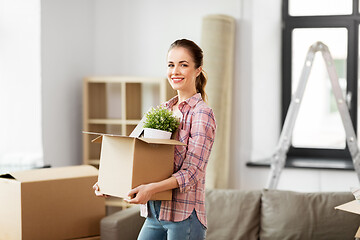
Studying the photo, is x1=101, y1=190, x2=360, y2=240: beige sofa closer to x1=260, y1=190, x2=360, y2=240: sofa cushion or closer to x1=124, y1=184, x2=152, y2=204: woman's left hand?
x1=260, y1=190, x2=360, y2=240: sofa cushion

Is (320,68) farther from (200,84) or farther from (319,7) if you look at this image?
(200,84)

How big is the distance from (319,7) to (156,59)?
125cm

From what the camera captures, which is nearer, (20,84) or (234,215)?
(234,215)

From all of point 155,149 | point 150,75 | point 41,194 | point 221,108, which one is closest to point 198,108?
point 155,149

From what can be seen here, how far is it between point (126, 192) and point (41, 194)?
101cm

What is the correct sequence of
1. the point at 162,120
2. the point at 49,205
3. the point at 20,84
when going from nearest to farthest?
1. the point at 162,120
2. the point at 49,205
3. the point at 20,84

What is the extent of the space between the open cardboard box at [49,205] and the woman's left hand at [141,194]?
1.03 metres

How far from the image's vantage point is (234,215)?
3.02 metres

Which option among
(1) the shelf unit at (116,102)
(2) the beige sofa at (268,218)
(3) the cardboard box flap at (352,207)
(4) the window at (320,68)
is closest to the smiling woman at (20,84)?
(1) the shelf unit at (116,102)

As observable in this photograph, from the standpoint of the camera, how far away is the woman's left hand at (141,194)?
68.8 inches

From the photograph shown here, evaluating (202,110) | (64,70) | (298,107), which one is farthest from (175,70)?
(64,70)

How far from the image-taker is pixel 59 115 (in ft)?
12.6

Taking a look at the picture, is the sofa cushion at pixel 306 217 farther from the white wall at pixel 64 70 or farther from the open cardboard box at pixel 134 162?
the white wall at pixel 64 70

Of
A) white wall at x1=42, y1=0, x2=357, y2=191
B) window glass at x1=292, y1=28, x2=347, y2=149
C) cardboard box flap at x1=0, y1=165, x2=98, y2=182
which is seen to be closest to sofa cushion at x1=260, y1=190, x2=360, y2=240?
white wall at x1=42, y1=0, x2=357, y2=191
